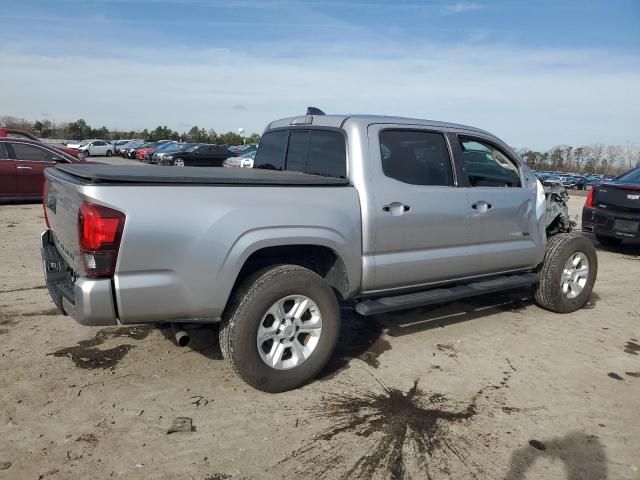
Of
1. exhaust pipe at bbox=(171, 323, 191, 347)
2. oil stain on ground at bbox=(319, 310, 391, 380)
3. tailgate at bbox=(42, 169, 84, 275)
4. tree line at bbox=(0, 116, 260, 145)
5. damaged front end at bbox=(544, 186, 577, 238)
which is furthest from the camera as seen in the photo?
tree line at bbox=(0, 116, 260, 145)

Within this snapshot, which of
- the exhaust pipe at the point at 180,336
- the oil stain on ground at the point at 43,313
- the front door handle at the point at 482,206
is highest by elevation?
the front door handle at the point at 482,206

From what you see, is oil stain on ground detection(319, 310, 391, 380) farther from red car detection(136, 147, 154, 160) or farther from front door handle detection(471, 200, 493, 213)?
red car detection(136, 147, 154, 160)

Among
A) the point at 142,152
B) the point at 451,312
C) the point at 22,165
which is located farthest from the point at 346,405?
the point at 142,152

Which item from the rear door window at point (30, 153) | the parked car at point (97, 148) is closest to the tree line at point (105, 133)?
the parked car at point (97, 148)

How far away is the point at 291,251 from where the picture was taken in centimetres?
379

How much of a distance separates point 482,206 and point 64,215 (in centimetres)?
336

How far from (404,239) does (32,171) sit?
10.4 m

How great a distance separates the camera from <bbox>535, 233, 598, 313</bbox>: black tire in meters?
5.32

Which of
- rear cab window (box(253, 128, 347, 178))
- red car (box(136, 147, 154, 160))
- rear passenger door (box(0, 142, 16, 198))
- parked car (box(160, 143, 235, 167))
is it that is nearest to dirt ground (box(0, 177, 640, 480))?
rear cab window (box(253, 128, 347, 178))

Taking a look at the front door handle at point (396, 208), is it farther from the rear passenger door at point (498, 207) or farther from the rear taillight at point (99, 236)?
the rear taillight at point (99, 236)

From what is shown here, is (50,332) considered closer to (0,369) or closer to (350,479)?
(0,369)

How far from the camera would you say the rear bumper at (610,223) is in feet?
27.6

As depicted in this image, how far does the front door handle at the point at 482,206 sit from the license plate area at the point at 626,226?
16.6 feet

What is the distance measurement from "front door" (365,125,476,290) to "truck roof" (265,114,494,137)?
0.27 ft
